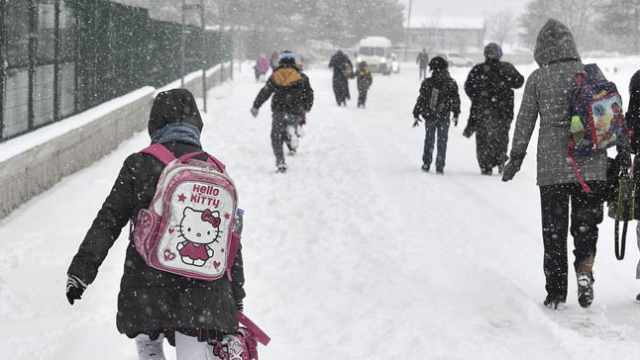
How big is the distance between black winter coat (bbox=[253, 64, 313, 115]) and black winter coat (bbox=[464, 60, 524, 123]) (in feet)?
7.09

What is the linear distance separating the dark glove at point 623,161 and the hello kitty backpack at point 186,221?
139 inches

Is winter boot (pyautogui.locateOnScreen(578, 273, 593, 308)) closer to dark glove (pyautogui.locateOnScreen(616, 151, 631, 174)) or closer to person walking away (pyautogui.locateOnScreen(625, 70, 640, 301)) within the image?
person walking away (pyautogui.locateOnScreen(625, 70, 640, 301))

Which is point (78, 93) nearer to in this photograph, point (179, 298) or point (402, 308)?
point (402, 308)

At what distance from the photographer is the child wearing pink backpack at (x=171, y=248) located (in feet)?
11.0

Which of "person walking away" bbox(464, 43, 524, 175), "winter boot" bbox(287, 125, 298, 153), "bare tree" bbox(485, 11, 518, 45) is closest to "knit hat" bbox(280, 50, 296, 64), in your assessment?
"winter boot" bbox(287, 125, 298, 153)

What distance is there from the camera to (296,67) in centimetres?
1258

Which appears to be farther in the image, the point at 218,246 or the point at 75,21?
the point at 75,21

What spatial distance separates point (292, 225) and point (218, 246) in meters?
5.81

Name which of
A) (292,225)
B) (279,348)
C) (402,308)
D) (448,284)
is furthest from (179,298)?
(292,225)

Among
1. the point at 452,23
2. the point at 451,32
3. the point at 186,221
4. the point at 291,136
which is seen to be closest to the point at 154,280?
the point at 186,221

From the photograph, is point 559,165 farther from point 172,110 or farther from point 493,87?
point 493,87

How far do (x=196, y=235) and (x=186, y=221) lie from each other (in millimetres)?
65

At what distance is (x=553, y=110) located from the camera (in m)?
6.07

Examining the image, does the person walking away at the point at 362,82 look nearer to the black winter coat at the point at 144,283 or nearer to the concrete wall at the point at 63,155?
the concrete wall at the point at 63,155
